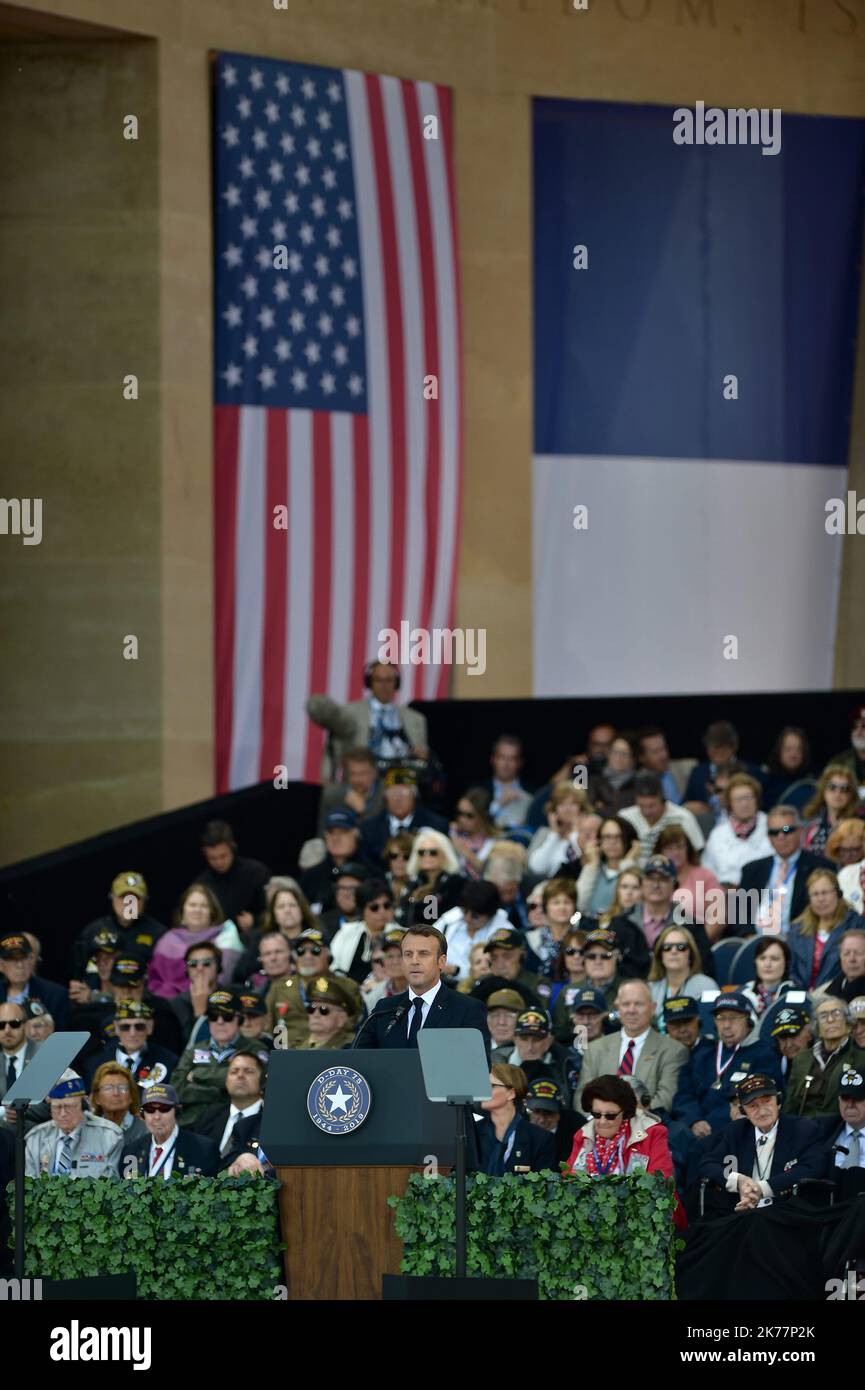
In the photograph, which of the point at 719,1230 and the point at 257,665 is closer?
the point at 719,1230

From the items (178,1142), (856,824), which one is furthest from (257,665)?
(178,1142)

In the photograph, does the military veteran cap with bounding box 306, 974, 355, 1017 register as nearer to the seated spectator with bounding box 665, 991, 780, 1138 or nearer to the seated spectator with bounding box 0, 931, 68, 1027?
the seated spectator with bounding box 665, 991, 780, 1138

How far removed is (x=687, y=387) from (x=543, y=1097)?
12.0 metres

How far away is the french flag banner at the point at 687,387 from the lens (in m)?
21.1

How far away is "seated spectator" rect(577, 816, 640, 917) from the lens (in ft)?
43.8

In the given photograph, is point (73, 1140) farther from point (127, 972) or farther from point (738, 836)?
point (738, 836)

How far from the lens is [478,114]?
20.6 metres

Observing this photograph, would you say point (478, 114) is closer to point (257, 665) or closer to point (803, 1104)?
point (257, 665)

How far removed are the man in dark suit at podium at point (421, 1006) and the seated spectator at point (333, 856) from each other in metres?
5.21

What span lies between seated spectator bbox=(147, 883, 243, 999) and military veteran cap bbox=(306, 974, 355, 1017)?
2.11 meters

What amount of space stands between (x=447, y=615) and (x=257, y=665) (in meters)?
1.79

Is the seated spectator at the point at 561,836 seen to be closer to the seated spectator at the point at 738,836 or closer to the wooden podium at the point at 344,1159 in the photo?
the seated spectator at the point at 738,836

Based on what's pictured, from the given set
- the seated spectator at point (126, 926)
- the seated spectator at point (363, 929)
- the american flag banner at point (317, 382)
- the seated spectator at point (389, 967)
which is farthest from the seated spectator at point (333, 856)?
the american flag banner at point (317, 382)

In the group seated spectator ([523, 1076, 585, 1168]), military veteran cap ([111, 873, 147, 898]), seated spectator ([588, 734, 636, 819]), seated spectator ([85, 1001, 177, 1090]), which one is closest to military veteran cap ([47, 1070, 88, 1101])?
seated spectator ([85, 1001, 177, 1090])
